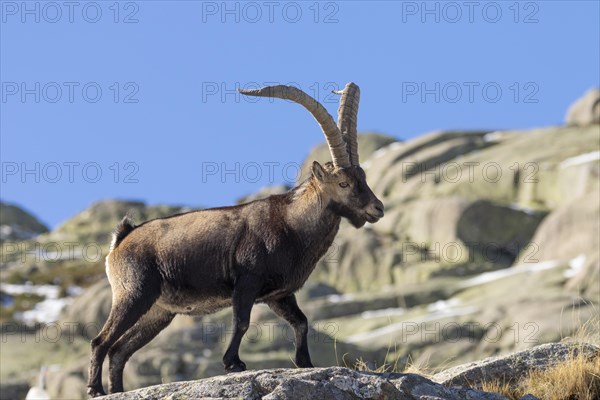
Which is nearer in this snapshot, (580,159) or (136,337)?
(136,337)

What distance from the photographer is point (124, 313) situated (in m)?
12.6

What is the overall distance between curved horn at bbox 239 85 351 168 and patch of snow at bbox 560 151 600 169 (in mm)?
55438

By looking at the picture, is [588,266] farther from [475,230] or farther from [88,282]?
[88,282]

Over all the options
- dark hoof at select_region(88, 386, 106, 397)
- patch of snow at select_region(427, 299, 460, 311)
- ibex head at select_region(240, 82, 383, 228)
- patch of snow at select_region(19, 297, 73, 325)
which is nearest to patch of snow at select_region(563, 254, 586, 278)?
patch of snow at select_region(427, 299, 460, 311)

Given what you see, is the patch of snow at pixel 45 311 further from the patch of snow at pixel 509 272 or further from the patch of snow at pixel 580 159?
the patch of snow at pixel 580 159

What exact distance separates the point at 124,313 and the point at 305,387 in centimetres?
349

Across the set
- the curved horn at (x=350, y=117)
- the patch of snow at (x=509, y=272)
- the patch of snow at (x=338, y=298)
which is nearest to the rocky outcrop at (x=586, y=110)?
the patch of snow at (x=509, y=272)

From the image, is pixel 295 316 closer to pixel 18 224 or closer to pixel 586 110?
pixel 586 110

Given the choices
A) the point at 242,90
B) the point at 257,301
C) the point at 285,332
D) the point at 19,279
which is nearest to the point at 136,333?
the point at 257,301

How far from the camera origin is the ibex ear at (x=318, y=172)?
1277 centimetres

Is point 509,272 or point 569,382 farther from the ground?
point 569,382

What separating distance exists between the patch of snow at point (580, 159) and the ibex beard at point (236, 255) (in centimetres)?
5557

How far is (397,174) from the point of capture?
3162 inches

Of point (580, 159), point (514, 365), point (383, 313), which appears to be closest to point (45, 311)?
point (383, 313)
